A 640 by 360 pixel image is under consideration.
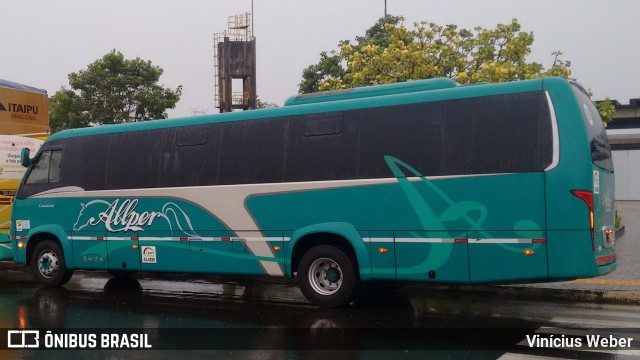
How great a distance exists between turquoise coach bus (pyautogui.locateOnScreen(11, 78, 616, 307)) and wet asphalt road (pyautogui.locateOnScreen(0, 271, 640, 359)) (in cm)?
61

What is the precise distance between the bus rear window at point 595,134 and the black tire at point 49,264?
9.51 m

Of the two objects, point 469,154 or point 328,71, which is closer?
point 469,154

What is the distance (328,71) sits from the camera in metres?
38.6

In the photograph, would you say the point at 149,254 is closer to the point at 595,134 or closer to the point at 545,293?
the point at 545,293

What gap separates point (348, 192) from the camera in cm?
980

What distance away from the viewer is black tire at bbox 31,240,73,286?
505 inches

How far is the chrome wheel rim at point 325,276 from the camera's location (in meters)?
9.99

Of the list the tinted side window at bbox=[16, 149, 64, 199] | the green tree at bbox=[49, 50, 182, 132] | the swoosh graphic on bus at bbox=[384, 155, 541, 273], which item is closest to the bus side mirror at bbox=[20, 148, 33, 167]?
the tinted side window at bbox=[16, 149, 64, 199]

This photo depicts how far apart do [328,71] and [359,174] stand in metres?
29.5

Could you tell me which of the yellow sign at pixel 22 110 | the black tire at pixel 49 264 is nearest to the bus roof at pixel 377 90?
the black tire at pixel 49 264

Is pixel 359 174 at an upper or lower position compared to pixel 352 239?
upper

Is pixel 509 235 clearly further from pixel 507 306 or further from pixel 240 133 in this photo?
pixel 240 133

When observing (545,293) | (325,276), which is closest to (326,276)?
(325,276)

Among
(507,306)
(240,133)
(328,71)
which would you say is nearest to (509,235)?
(507,306)
